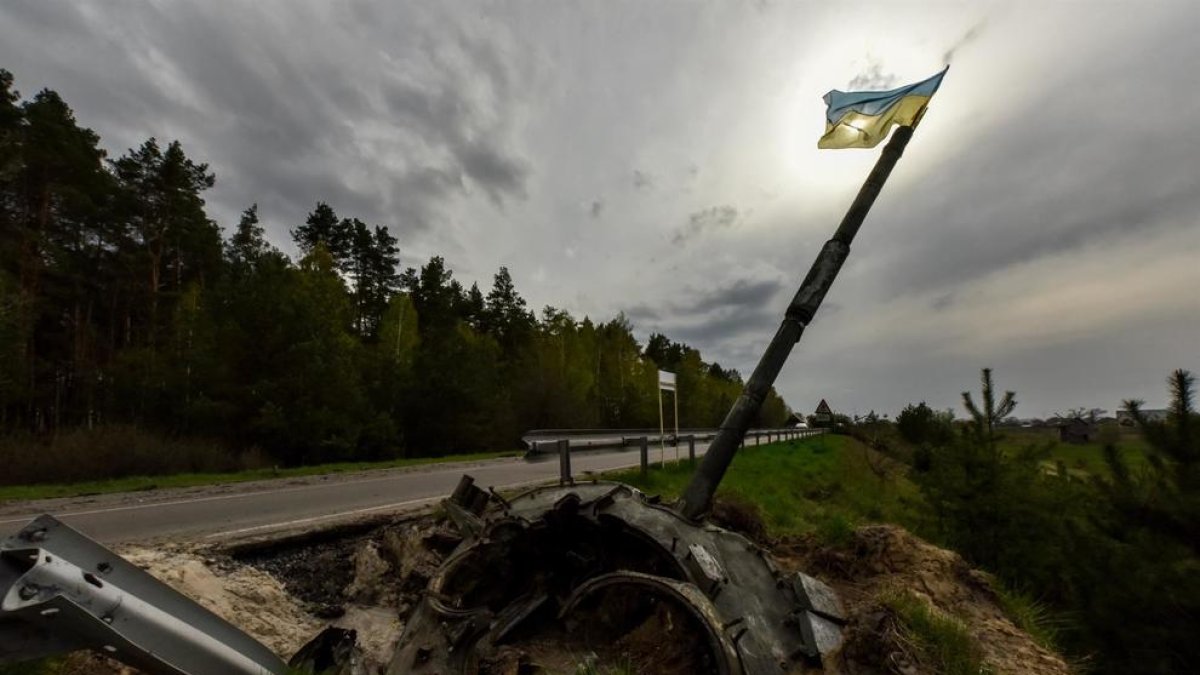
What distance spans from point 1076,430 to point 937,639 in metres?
5.45

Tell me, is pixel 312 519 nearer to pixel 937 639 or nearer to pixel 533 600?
pixel 533 600

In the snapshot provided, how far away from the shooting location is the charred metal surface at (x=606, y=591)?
9.63 feet

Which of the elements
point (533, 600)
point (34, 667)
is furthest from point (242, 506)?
point (533, 600)

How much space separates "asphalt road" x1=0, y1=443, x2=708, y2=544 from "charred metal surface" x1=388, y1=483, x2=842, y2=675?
A: 11.2 ft

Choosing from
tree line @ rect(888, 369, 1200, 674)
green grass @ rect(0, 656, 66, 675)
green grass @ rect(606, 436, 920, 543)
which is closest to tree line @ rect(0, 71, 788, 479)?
green grass @ rect(606, 436, 920, 543)

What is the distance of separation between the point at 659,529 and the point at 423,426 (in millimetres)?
26461

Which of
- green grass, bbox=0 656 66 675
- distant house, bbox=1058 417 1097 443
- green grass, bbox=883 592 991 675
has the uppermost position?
distant house, bbox=1058 417 1097 443

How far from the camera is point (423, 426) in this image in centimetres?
2816

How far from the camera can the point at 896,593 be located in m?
4.68

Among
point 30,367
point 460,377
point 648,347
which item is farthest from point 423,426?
point 648,347

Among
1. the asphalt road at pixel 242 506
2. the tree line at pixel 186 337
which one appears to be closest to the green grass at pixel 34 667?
the asphalt road at pixel 242 506

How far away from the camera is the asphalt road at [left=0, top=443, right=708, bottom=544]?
6.80 metres

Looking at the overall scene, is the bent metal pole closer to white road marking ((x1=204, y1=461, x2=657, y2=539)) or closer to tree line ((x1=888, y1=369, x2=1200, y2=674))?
tree line ((x1=888, y1=369, x2=1200, y2=674))

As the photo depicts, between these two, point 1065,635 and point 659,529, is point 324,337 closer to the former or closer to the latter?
point 659,529
